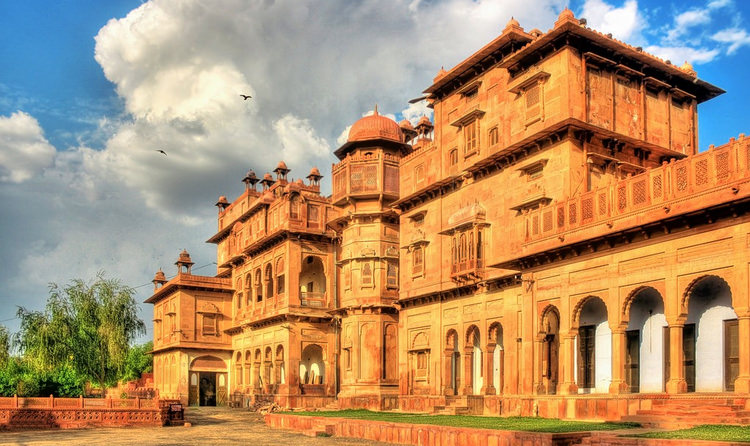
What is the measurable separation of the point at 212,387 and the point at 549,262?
40.3 metres

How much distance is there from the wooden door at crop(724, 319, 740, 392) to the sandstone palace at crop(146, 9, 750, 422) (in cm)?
4

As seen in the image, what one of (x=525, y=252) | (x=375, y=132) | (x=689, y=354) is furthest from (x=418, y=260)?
(x=689, y=354)

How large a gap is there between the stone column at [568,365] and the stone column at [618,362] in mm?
1552

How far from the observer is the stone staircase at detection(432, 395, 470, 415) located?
95.3 feet

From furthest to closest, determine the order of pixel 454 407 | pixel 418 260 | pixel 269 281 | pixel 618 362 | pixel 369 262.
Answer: pixel 269 281 → pixel 369 262 → pixel 418 260 → pixel 454 407 → pixel 618 362

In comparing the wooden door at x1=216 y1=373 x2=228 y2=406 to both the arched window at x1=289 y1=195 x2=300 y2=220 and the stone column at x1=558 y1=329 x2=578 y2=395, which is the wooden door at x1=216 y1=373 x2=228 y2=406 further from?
the stone column at x1=558 y1=329 x2=578 y2=395

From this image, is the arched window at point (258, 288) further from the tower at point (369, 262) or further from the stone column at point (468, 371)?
the stone column at point (468, 371)

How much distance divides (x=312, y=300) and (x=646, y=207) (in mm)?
29875

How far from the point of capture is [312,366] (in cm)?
4962

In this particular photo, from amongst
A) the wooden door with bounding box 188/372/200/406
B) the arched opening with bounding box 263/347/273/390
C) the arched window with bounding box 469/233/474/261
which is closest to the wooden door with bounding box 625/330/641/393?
the arched window with bounding box 469/233/474/261

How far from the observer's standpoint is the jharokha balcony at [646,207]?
1775 centimetres

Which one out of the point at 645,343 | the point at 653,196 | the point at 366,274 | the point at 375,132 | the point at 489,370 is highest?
the point at 375,132

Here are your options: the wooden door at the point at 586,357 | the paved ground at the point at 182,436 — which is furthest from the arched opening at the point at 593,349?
the paved ground at the point at 182,436

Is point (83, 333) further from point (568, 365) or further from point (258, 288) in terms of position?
point (568, 365)
